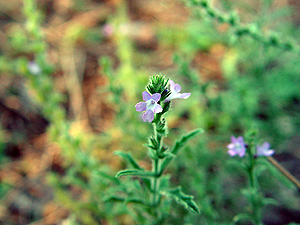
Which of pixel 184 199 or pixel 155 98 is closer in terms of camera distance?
pixel 155 98

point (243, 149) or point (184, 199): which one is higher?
point (243, 149)

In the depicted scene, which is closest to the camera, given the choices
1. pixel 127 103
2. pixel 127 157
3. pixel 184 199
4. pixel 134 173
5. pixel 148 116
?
pixel 148 116

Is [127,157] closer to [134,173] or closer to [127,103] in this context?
[134,173]

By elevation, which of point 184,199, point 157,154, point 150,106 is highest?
point 150,106

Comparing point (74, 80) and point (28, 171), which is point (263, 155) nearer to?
point (28, 171)

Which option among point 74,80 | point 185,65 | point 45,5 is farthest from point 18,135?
point 45,5

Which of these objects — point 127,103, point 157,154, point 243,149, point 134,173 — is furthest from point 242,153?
point 127,103
